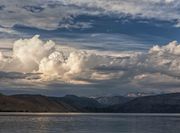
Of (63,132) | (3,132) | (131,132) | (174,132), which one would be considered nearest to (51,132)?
(63,132)

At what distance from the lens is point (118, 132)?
135875 mm

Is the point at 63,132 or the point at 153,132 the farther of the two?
the point at 153,132

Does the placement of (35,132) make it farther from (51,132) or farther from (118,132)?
(118,132)

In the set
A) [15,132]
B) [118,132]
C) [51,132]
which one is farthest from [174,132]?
[15,132]

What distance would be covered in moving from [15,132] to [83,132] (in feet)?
68.5

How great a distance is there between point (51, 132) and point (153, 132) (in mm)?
33242

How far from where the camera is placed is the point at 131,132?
137 meters

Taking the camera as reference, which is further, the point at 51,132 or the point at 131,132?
the point at 131,132

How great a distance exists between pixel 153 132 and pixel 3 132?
47.9 meters

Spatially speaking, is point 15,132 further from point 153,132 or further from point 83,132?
point 153,132

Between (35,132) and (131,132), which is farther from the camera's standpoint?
(131,132)

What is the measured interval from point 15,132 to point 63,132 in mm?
14409

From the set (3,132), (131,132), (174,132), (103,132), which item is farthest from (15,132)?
(174,132)

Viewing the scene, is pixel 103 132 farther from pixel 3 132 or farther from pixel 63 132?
pixel 3 132
